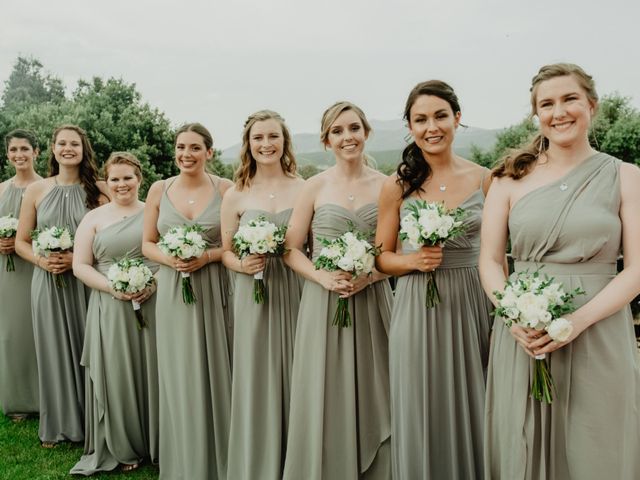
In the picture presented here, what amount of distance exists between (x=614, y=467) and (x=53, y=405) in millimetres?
6492

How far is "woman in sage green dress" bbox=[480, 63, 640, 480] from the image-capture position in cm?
368

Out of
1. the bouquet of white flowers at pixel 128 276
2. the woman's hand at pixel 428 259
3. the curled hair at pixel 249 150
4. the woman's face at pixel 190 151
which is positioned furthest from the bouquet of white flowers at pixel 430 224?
the bouquet of white flowers at pixel 128 276

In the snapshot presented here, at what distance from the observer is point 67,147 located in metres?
7.68

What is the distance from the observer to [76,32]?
64.8 metres

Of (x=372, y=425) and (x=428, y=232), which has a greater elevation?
(x=428, y=232)

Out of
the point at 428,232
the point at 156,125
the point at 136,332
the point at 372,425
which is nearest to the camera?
the point at 428,232

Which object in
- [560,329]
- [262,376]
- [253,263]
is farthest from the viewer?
[262,376]

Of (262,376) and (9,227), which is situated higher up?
(9,227)

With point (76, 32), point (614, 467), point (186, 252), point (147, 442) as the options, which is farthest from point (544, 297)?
point (76, 32)

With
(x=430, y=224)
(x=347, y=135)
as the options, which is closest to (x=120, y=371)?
(x=347, y=135)

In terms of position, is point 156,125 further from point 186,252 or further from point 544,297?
point 544,297

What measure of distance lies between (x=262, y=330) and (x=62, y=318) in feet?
10.7

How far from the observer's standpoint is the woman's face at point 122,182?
22.3 feet

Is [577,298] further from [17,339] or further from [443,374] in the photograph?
[17,339]
